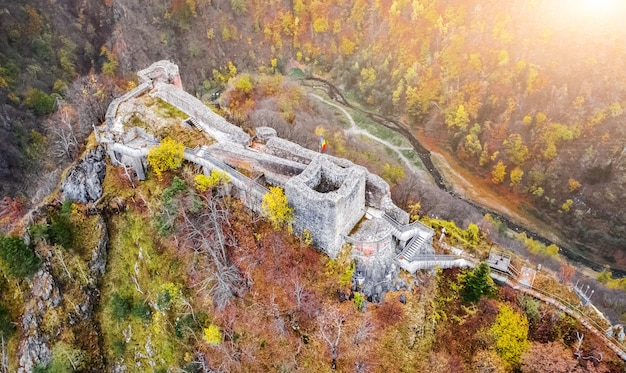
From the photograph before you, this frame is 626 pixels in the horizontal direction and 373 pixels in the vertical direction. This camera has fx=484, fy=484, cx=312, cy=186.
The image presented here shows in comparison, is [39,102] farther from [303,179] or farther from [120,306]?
[303,179]

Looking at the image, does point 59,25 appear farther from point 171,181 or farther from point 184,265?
point 184,265

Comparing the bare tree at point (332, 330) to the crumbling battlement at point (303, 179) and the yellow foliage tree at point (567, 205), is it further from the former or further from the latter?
the yellow foliage tree at point (567, 205)

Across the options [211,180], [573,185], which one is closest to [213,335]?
[211,180]

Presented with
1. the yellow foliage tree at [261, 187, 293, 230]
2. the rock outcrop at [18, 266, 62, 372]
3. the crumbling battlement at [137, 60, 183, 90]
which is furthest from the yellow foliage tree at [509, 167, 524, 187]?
the rock outcrop at [18, 266, 62, 372]

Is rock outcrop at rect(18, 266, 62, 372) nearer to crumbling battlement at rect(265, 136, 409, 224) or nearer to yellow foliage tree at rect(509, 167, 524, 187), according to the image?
crumbling battlement at rect(265, 136, 409, 224)

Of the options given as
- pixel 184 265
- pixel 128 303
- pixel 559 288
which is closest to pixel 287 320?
pixel 184 265

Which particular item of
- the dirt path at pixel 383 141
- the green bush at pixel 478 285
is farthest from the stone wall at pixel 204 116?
the dirt path at pixel 383 141
